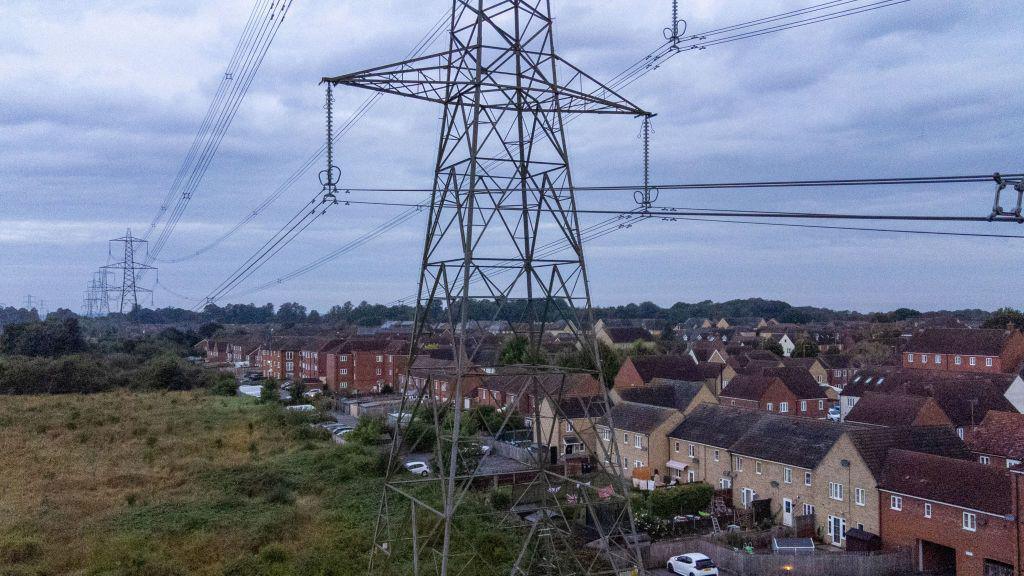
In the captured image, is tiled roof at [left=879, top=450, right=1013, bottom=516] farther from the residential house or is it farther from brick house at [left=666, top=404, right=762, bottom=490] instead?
the residential house

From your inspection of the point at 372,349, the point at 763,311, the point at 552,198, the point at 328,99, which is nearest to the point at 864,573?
the point at 552,198

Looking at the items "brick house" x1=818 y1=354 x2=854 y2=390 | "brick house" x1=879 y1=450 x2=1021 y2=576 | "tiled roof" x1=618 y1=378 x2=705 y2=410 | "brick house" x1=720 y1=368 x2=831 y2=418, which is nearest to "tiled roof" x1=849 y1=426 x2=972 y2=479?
"brick house" x1=879 y1=450 x2=1021 y2=576

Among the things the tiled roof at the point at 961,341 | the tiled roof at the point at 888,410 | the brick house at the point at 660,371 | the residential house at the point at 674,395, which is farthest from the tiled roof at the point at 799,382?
the tiled roof at the point at 961,341

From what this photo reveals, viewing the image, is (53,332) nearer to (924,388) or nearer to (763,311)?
(924,388)

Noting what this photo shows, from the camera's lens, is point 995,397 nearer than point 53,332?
Yes

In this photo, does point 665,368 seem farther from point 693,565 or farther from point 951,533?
point 951,533

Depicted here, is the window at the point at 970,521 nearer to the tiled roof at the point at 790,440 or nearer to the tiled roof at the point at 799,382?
the tiled roof at the point at 790,440

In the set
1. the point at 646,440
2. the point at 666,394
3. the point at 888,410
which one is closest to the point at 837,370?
the point at 666,394
